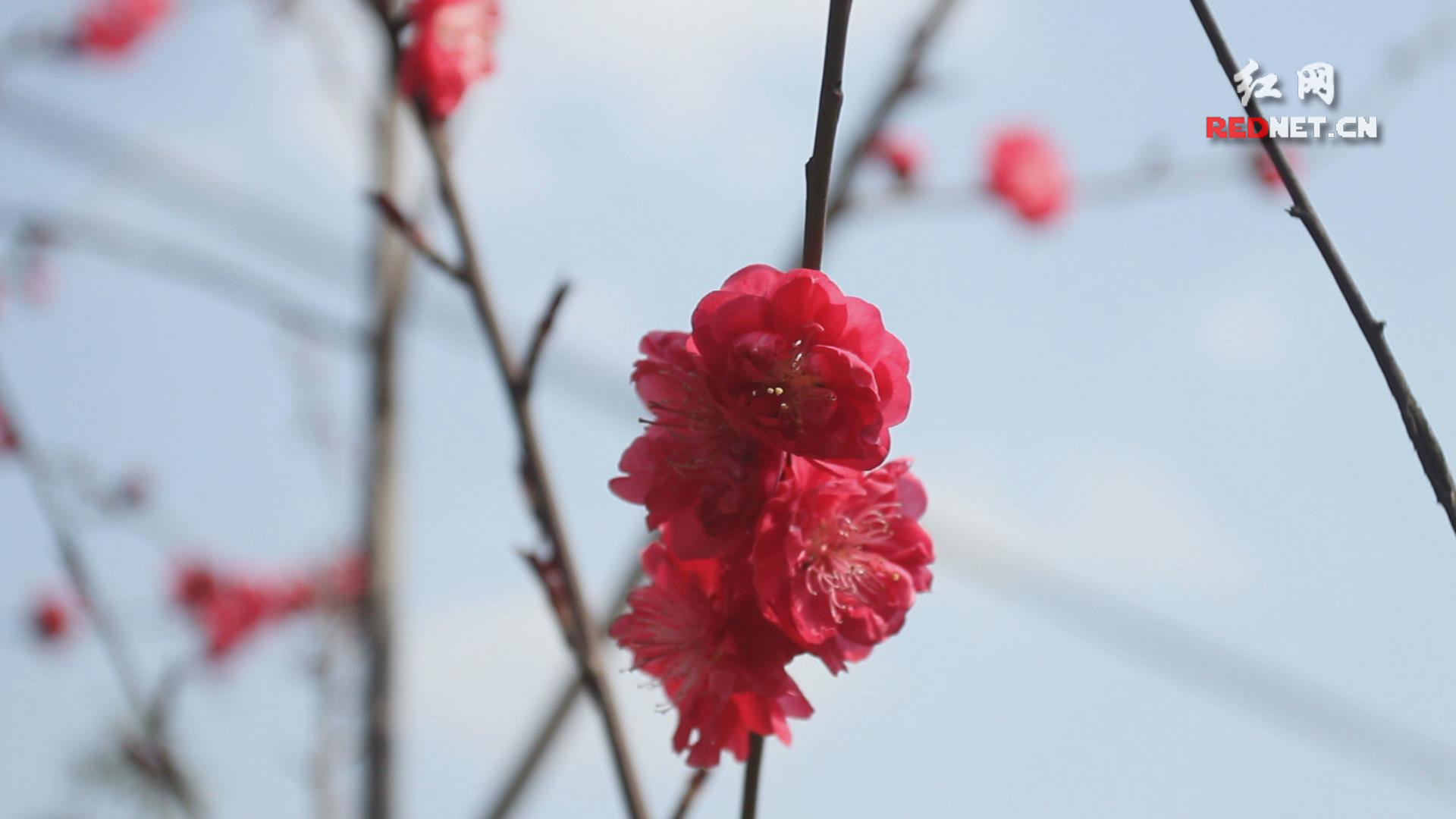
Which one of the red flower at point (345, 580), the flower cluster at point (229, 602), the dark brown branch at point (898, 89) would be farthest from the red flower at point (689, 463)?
the flower cluster at point (229, 602)

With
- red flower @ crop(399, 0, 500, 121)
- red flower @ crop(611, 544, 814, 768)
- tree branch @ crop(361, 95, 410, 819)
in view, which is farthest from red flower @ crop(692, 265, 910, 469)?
tree branch @ crop(361, 95, 410, 819)

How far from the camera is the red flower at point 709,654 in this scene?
0.65m

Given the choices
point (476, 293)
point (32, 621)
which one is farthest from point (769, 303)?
point (32, 621)

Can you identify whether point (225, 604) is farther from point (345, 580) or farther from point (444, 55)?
point (444, 55)

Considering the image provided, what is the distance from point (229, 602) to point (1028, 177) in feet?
9.71

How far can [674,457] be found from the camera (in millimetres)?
646

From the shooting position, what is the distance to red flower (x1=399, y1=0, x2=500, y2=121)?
1.06 m

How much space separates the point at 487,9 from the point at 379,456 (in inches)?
51.8

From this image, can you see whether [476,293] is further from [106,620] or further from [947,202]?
[947,202]

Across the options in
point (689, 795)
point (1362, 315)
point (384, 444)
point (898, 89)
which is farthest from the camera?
point (384, 444)

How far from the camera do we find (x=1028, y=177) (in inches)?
121

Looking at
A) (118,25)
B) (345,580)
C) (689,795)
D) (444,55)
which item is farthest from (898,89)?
(118,25)

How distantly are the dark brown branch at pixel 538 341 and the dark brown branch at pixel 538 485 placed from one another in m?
0.01

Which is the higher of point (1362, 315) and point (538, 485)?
point (1362, 315)
